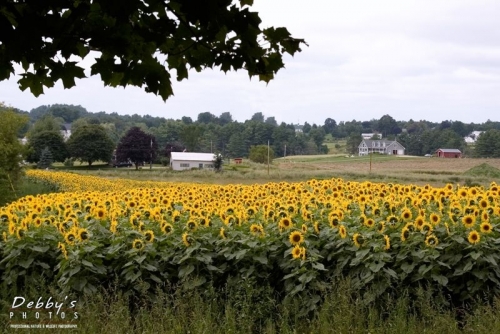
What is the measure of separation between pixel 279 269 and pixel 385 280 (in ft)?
3.51

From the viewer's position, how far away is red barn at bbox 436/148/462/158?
88.0 metres

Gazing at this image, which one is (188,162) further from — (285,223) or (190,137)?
(285,223)

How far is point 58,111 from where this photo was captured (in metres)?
152

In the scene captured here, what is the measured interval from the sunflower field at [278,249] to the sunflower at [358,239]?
13 millimetres

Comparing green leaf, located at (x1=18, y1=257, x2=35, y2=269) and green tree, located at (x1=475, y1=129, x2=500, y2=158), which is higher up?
green tree, located at (x1=475, y1=129, x2=500, y2=158)

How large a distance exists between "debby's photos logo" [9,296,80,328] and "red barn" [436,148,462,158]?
87.3 meters

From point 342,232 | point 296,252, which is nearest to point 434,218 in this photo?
point 342,232

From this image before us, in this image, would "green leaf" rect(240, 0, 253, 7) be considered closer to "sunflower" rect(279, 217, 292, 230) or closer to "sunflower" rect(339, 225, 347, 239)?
"sunflower" rect(339, 225, 347, 239)

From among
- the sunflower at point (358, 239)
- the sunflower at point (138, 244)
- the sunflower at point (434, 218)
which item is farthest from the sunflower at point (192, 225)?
the sunflower at point (434, 218)

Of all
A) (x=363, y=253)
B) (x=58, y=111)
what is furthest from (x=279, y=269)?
(x=58, y=111)

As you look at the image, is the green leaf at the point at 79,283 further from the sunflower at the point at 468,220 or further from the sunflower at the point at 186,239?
the sunflower at the point at 468,220

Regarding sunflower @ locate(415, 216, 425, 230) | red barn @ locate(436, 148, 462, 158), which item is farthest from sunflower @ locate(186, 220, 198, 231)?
red barn @ locate(436, 148, 462, 158)

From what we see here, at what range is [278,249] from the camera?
6.00 m

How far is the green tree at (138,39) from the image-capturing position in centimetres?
269
